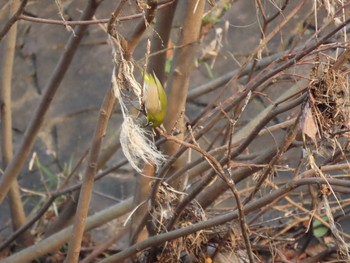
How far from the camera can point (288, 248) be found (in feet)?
10.1

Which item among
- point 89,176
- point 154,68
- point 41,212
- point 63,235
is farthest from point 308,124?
point 41,212

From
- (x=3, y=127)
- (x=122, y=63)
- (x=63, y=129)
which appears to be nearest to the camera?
(x=122, y=63)

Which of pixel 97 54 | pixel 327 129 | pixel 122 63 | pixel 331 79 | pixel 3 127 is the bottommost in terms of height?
pixel 97 54

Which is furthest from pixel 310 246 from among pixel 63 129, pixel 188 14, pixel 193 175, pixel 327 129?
pixel 63 129

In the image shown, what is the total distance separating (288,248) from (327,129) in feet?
4.63

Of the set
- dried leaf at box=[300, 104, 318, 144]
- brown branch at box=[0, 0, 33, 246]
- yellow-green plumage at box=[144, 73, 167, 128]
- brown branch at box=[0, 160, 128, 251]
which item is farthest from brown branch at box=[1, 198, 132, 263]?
dried leaf at box=[300, 104, 318, 144]

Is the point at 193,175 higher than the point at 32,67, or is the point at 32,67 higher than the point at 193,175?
the point at 193,175

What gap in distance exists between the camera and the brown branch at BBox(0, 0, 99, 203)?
7.66 feet

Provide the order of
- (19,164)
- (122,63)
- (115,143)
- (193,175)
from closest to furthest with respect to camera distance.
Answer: (122,63) < (193,175) < (19,164) < (115,143)

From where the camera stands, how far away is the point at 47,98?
8.48 ft

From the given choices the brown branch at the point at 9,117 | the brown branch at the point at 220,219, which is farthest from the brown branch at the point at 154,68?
the brown branch at the point at 9,117

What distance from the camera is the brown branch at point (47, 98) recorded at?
2.34 m

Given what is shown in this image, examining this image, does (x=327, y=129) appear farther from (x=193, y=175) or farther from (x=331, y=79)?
(x=193, y=175)

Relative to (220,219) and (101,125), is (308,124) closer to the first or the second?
(220,219)
